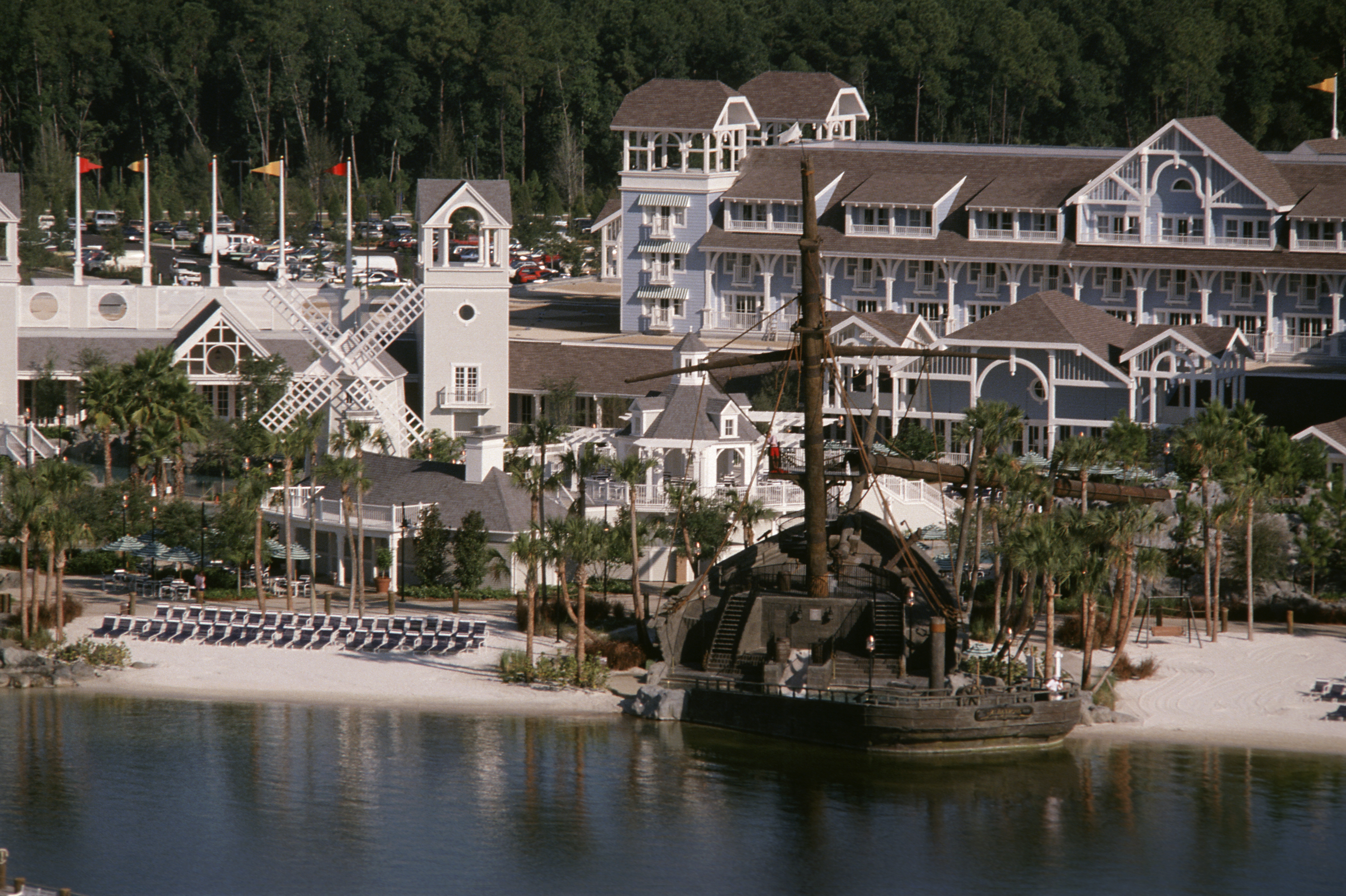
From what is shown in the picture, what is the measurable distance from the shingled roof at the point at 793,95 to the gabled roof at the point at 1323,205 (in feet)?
92.6

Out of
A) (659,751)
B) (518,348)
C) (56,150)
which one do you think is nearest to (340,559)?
(659,751)

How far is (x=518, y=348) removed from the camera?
94.9 m

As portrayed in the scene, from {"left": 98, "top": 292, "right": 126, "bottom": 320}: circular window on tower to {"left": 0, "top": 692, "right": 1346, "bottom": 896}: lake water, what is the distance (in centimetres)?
4120

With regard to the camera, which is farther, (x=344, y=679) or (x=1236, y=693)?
(x=344, y=679)

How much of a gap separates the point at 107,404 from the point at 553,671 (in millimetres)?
24653

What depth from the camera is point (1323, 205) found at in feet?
303

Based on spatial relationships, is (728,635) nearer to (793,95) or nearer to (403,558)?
(403,558)

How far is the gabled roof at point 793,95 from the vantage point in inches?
4464

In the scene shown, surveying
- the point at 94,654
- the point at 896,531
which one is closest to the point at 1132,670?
the point at 896,531

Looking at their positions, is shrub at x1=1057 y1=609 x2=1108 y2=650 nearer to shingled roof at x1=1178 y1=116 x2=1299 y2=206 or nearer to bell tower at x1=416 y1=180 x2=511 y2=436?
bell tower at x1=416 y1=180 x2=511 y2=436

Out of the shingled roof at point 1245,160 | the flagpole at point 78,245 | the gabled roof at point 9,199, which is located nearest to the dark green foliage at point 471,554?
the gabled roof at point 9,199

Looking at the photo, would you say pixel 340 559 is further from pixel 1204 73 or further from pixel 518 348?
pixel 1204 73

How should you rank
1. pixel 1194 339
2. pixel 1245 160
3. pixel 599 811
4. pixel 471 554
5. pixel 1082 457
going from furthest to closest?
pixel 1245 160, pixel 1194 339, pixel 471 554, pixel 1082 457, pixel 599 811

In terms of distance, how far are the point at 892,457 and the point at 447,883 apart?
94.4 ft
